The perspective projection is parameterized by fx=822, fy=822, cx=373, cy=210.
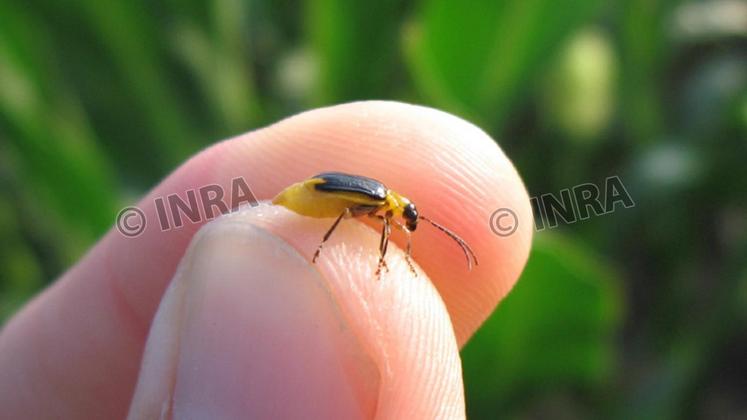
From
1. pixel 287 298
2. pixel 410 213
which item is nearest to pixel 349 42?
pixel 410 213

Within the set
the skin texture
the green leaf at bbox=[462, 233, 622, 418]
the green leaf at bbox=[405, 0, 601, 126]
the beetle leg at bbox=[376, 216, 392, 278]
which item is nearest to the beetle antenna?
the skin texture

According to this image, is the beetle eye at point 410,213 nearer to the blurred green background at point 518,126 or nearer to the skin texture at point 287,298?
the skin texture at point 287,298

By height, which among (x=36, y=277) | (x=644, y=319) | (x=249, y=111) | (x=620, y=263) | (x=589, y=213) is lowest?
(x=644, y=319)

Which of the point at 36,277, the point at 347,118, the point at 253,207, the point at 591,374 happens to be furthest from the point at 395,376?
the point at 36,277

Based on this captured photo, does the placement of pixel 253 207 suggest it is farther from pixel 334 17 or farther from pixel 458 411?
pixel 334 17

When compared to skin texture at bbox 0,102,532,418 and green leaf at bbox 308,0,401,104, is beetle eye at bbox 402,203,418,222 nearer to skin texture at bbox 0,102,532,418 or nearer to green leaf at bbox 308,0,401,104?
skin texture at bbox 0,102,532,418
